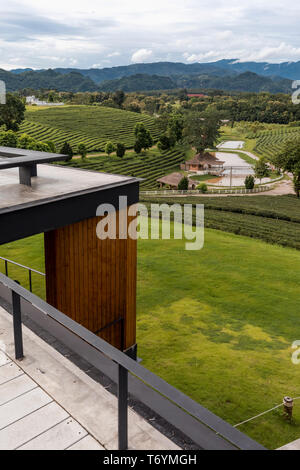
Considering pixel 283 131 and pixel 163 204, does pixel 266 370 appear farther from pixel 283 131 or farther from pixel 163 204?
pixel 283 131

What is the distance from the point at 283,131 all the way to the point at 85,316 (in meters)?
110

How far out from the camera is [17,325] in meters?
3.92

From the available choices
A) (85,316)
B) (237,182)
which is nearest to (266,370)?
(85,316)

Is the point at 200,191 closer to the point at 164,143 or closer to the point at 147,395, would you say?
the point at 164,143

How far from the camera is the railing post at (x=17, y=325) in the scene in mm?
3812

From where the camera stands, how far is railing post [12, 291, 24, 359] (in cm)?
381

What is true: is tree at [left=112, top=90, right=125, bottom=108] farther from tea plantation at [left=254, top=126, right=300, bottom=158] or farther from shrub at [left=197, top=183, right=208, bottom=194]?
shrub at [left=197, top=183, right=208, bottom=194]

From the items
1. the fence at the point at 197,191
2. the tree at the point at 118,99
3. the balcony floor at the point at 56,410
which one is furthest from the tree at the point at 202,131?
the balcony floor at the point at 56,410

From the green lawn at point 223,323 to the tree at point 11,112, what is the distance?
5552cm

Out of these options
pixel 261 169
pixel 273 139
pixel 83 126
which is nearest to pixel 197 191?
pixel 261 169

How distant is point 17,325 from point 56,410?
994 mm

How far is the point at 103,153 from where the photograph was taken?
6950 centimetres

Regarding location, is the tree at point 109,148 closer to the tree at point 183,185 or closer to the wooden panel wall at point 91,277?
the tree at point 183,185

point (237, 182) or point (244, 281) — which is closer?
point (244, 281)
